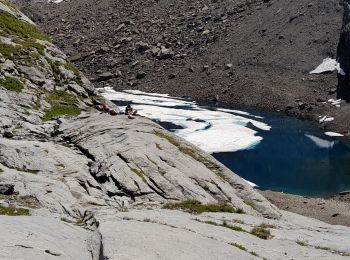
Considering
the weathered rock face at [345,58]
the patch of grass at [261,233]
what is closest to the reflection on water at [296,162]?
the weathered rock face at [345,58]

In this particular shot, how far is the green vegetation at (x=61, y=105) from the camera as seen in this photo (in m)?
32.7

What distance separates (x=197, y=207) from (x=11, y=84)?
17.0m

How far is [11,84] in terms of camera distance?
32.3m

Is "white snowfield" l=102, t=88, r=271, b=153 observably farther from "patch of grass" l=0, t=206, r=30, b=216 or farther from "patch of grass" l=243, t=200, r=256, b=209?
"patch of grass" l=0, t=206, r=30, b=216

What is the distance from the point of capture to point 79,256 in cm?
1426

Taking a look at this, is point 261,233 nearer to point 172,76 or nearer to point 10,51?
point 10,51

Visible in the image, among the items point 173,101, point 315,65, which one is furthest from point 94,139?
point 315,65

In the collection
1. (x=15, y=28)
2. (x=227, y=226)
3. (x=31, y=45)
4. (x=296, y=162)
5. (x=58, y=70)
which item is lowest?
(x=296, y=162)

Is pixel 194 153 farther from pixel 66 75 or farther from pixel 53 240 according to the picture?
pixel 53 240

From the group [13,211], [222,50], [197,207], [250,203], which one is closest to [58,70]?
[197,207]

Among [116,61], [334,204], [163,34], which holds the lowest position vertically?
[334,204]

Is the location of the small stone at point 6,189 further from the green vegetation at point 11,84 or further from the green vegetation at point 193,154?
the green vegetation at point 11,84

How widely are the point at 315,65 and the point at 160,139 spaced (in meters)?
107

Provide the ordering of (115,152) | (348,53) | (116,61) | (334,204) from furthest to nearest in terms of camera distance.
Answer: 1. (116,61)
2. (348,53)
3. (334,204)
4. (115,152)
